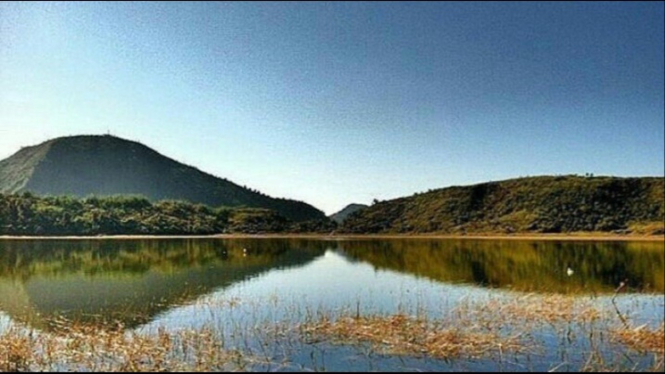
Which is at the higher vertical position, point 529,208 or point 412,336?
point 529,208

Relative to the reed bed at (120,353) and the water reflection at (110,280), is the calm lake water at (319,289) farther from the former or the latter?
the reed bed at (120,353)

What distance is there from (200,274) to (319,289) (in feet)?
40.7

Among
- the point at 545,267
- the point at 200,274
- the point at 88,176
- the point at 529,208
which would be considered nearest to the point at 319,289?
the point at 200,274

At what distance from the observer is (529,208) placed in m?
107

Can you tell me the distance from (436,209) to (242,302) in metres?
100

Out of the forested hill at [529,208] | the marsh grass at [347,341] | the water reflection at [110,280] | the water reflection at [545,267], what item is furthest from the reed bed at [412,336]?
the forested hill at [529,208]

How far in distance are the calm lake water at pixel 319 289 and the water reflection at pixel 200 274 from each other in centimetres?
8

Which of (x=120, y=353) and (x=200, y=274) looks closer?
(x=120, y=353)

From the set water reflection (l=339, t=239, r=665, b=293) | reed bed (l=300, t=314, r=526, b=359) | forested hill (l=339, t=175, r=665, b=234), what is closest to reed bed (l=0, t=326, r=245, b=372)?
reed bed (l=300, t=314, r=526, b=359)

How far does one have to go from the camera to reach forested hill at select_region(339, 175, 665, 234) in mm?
88000

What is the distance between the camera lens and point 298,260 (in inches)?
2215

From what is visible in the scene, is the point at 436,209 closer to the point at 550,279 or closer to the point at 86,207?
the point at 86,207

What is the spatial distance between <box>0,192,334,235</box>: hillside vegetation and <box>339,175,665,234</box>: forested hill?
15548 millimetres

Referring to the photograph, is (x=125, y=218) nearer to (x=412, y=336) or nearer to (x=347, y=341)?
(x=347, y=341)
